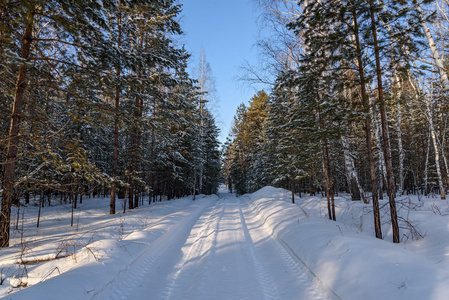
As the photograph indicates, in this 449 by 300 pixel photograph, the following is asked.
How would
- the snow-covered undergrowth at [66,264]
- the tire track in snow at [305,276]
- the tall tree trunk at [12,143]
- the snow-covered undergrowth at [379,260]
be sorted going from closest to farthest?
the snow-covered undergrowth at [379,260] < the snow-covered undergrowth at [66,264] < the tire track in snow at [305,276] < the tall tree trunk at [12,143]

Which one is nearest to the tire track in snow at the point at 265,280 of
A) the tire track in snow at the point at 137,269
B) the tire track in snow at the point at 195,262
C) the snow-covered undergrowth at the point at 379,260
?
the snow-covered undergrowth at the point at 379,260

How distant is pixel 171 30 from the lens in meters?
14.4

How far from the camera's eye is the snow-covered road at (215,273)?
12.8ft

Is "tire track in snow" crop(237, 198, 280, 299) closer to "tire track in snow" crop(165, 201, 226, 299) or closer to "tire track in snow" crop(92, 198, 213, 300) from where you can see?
"tire track in snow" crop(165, 201, 226, 299)

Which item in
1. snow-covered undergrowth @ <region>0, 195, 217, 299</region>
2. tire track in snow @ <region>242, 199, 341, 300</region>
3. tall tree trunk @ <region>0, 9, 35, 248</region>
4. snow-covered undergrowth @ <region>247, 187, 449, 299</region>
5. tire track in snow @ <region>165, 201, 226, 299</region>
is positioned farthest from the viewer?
tall tree trunk @ <region>0, 9, 35, 248</region>

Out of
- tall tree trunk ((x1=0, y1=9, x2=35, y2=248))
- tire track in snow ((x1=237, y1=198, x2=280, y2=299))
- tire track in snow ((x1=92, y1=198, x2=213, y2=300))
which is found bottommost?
tire track in snow ((x1=237, y1=198, x2=280, y2=299))

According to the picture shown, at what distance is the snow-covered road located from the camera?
12.8ft

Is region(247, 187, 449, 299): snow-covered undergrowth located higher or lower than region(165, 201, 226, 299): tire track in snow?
higher

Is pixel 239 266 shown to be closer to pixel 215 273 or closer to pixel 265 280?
pixel 215 273

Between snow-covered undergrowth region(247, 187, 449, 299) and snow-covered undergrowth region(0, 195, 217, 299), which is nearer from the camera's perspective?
snow-covered undergrowth region(247, 187, 449, 299)

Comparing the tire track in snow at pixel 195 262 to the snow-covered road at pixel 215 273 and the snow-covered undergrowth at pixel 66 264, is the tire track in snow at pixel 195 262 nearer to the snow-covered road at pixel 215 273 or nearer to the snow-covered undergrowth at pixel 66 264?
the snow-covered road at pixel 215 273

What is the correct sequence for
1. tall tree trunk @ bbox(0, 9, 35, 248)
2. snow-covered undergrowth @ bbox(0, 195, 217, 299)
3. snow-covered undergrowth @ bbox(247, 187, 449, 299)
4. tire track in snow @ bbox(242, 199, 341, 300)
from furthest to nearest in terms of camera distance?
tall tree trunk @ bbox(0, 9, 35, 248)
tire track in snow @ bbox(242, 199, 341, 300)
snow-covered undergrowth @ bbox(0, 195, 217, 299)
snow-covered undergrowth @ bbox(247, 187, 449, 299)

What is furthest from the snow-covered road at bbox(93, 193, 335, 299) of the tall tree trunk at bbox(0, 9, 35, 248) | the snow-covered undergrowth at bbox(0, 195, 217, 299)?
the tall tree trunk at bbox(0, 9, 35, 248)

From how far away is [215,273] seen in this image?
4.68 m
